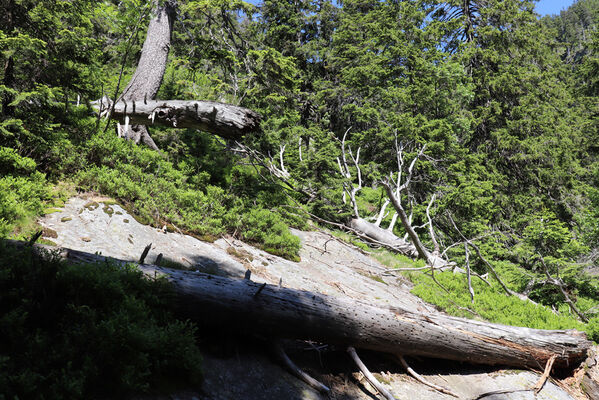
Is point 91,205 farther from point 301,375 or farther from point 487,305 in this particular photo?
point 487,305

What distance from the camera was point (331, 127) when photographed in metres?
21.0

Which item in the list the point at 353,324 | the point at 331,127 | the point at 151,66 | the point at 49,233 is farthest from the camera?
the point at 331,127

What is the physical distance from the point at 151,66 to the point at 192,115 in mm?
2591

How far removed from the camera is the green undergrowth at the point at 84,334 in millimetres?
1908

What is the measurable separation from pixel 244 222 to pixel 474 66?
19.2 meters

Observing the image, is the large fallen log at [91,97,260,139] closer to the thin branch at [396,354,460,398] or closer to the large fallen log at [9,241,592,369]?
the large fallen log at [9,241,592,369]

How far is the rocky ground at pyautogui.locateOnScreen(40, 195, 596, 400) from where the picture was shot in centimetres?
303

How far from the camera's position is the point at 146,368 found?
2.27 meters

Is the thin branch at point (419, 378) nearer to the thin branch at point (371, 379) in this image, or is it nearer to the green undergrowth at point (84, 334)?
the thin branch at point (371, 379)

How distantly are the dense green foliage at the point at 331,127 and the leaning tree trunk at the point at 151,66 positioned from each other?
50 centimetres

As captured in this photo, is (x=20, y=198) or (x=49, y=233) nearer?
(x=49, y=233)

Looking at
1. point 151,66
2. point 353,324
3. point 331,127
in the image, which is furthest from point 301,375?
point 331,127

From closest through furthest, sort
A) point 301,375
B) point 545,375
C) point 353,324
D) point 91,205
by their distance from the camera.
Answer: point 301,375 < point 353,324 < point 545,375 < point 91,205

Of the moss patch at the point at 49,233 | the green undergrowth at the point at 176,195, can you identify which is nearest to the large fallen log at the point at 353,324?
the moss patch at the point at 49,233
